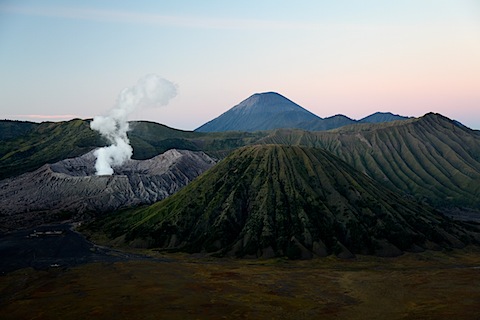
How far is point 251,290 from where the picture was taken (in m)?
99.0

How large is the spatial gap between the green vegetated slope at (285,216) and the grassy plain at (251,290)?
38.6 feet

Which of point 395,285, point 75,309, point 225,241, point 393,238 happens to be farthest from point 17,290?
point 393,238

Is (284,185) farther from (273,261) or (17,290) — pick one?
(17,290)

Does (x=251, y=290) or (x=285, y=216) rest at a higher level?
(x=285, y=216)

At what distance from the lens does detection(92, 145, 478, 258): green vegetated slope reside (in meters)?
147

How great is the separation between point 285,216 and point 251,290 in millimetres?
61382

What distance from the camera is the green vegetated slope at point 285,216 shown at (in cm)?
14688

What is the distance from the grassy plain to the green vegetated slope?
11753mm

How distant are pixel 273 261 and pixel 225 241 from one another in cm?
2280

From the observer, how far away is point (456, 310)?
80.8 metres

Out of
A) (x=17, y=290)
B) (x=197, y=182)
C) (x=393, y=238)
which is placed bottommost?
(x=17, y=290)

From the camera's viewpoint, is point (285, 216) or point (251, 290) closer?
point (251, 290)

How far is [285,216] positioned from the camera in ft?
518

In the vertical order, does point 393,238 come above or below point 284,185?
below
